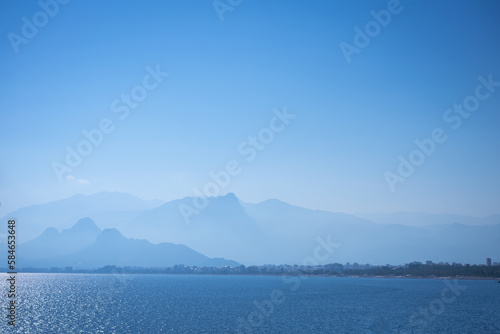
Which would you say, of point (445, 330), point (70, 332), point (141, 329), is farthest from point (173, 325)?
point (445, 330)

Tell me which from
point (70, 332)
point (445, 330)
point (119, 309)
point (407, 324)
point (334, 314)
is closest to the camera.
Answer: point (70, 332)

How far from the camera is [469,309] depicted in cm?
8638

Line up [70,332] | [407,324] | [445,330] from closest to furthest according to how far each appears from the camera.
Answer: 1. [70,332]
2. [445,330]
3. [407,324]

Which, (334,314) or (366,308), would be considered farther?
(366,308)

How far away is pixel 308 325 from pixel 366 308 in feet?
95.5

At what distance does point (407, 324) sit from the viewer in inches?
2504

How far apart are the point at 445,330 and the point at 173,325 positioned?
40.6 meters

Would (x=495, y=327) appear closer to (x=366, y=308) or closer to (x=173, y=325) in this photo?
(x=366, y=308)

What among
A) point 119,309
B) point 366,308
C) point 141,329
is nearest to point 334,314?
point 366,308

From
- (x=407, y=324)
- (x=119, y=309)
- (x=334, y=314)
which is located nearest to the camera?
(x=407, y=324)

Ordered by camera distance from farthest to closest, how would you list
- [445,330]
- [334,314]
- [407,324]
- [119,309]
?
1. [119,309]
2. [334,314]
3. [407,324]
4. [445,330]

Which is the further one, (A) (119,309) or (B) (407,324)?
(A) (119,309)

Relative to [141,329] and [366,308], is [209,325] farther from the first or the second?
[366,308]

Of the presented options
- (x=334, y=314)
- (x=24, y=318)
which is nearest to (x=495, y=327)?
(x=334, y=314)
